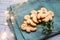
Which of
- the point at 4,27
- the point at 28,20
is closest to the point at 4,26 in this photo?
the point at 4,27

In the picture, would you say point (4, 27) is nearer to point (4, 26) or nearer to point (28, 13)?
point (4, 26)

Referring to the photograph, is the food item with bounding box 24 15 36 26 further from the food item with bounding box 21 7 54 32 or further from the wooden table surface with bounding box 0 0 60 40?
the wooden table surface with bounding box 0 0 60 40

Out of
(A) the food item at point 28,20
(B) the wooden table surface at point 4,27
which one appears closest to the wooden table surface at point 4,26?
(B) the wooden table surface at point 4,27

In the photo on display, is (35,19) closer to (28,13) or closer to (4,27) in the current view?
(28,13)

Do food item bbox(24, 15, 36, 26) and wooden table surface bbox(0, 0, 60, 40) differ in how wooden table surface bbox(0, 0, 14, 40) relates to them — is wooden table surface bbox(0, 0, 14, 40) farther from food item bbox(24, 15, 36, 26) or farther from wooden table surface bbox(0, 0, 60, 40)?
food item bbox(24, 15, 36, 26)

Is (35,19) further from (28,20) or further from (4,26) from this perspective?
(4,26)

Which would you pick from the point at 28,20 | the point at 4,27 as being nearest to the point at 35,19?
the point at 28,20

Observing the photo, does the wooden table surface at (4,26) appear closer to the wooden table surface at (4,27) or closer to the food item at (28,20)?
the wooden table surface at (4,27)

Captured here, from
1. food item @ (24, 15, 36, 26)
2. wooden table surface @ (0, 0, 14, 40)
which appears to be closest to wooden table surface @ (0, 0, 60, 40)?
wooden table surface @ (0, 0, 14, 40)
